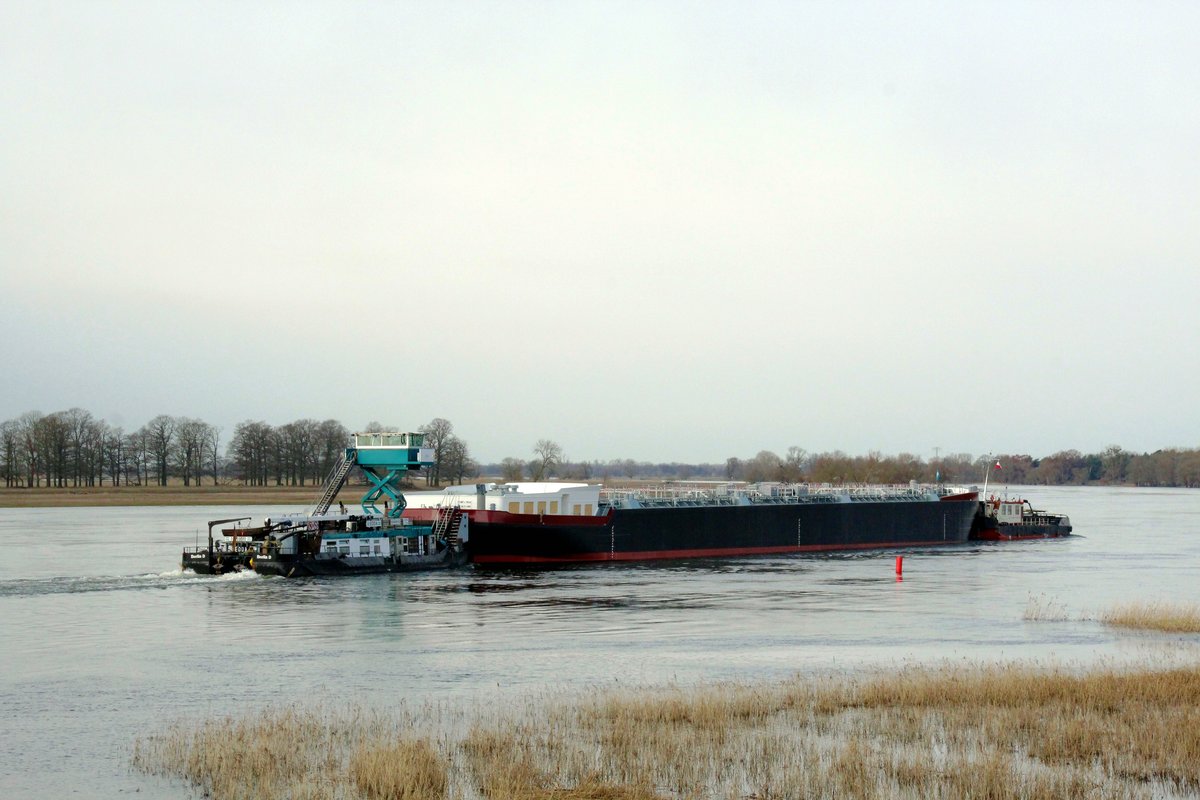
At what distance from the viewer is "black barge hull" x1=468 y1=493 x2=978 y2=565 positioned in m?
57.6

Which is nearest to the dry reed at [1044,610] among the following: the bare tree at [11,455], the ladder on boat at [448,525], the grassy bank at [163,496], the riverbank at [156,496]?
the ladder on boat at [448,525]

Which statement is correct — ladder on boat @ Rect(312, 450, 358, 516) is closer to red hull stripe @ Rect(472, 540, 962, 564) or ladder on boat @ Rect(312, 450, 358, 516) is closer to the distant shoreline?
red hull stripe @ Rect(472, 540, 962, 564)

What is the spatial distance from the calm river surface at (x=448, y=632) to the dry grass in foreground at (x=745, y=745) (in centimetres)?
205

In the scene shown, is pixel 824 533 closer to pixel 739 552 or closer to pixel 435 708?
pixel 739 552

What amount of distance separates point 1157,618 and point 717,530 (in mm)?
31471

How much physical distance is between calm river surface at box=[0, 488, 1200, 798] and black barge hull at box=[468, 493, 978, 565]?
2.94m

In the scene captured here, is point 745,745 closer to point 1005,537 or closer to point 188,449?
point 1005,537

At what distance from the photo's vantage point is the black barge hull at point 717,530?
57.6 m

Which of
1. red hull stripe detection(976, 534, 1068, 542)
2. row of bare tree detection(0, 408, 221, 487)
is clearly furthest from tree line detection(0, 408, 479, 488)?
red hull stripe detection(976, 534, 1068, 542)

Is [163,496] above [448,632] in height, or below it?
above

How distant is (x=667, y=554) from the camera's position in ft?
209

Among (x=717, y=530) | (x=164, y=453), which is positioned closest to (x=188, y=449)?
(x=164, y=453)

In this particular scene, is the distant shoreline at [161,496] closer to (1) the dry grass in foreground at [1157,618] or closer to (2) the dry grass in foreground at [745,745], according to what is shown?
(1) the dry grass in foreground at [1157,618]

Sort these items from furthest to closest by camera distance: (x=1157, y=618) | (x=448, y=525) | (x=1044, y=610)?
(x=448, y=525) → (x=1044, y=610) → (x=1157, y=618)
